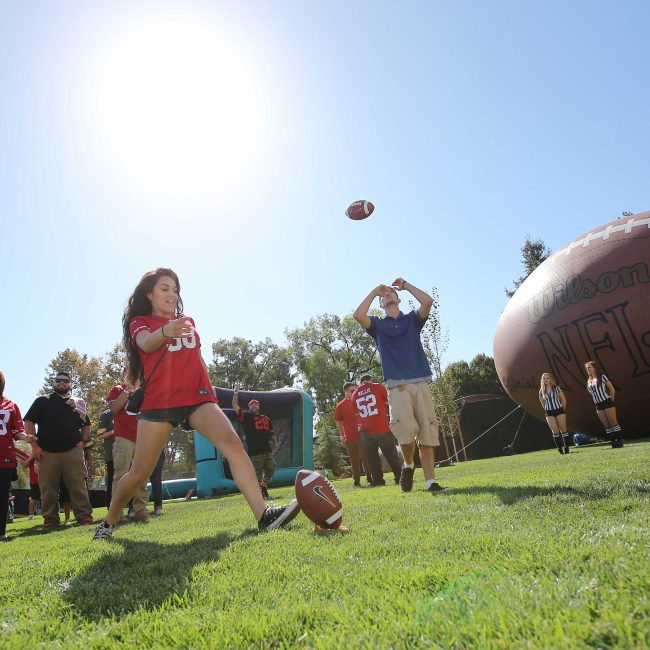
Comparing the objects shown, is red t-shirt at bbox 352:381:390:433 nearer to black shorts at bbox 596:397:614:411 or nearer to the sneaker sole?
black shorts at bbox 596:397:614:411

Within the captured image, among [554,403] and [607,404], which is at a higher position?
[554,403]

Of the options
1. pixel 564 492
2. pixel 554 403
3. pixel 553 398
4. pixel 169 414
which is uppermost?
pixel 169 414

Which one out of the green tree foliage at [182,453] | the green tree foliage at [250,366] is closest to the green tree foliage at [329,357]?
the green tree foliage at [250,366]

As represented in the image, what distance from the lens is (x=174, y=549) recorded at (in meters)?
3.46

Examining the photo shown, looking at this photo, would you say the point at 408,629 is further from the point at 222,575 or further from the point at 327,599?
the point at 222,575

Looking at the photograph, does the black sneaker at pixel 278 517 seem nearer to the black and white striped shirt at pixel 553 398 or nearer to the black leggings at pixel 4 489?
the black leggings at pixel 4 489

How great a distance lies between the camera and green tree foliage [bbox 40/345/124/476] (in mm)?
35156

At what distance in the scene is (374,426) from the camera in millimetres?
9375

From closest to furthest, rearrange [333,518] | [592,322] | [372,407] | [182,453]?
[333,518] < [372,407] < [592,322] < [182,453]

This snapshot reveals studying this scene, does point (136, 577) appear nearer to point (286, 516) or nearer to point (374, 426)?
point (286, 516)

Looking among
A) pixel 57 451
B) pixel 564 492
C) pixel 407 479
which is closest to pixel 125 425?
pixel 57 451

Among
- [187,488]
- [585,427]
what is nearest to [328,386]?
[187,488]

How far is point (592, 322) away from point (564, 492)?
7.20 meters

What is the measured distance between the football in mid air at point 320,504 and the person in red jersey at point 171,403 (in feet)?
1.04
